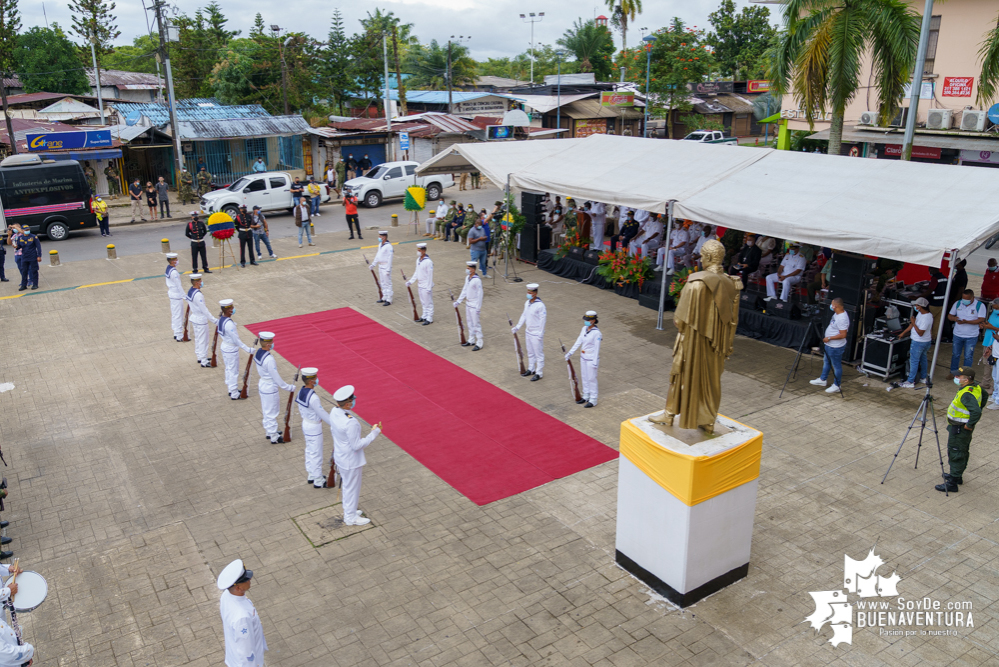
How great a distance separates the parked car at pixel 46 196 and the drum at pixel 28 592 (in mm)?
22341

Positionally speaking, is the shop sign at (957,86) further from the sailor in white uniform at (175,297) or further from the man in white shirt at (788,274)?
the sailor in white uniform at (175,297)

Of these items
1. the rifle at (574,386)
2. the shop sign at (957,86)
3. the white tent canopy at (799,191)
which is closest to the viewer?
the white tent canopy at (799,191)

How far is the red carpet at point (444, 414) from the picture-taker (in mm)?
10078

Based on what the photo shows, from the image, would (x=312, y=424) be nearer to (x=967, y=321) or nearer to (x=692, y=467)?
(x=692, y=467)

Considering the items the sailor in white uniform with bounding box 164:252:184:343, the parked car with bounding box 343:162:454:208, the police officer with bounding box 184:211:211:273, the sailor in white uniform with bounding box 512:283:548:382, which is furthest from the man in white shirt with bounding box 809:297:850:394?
the parked car with bounding box 343:162:454:208

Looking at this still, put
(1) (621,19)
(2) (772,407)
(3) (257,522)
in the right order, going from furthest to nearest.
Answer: (1) (621,19), (2) (772,407), (3) (257,522)

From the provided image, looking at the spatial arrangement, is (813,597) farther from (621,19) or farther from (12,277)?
(621,19)

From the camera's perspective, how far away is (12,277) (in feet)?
68.3

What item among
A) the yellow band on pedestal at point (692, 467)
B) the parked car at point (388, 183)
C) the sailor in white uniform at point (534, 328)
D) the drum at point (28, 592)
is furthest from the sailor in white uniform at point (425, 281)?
the parked car at point (388, 183)

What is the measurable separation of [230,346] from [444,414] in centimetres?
359

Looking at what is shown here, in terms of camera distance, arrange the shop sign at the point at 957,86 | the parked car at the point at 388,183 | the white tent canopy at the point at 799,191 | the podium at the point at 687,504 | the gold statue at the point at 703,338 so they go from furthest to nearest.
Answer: the parked car at the point at 388,183, the shop sign at the point at 957,86, the white tent canopy at the point at 799,191, the podium at the point at 687,504, the gold statue at the point at 703,338

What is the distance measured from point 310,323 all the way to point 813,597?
1173 centimetres

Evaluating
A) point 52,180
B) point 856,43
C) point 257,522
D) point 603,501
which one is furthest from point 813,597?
point 52,180

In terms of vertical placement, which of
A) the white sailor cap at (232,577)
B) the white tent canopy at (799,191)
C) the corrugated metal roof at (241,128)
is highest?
the corrugated metal roof at (241,128)
